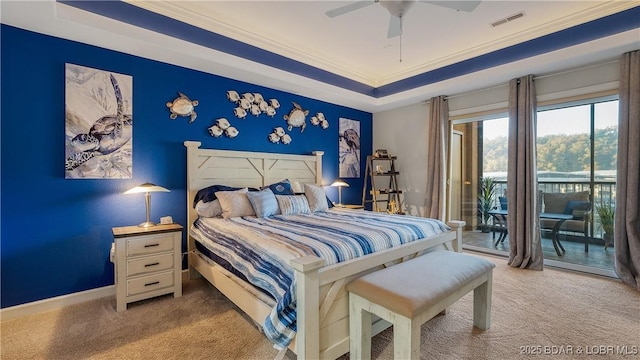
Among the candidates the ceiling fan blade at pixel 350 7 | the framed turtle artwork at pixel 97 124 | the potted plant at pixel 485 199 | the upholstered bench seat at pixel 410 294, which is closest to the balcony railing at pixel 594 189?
the potted plant at pixel 485 199

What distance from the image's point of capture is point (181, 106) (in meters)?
3.16

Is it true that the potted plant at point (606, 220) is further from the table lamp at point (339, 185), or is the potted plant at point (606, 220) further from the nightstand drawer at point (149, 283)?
the nightstand drawer at point (149, 283)

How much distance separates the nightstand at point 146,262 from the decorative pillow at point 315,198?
1.62 m

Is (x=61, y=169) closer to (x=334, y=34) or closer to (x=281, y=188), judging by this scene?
(x=281, y=188)

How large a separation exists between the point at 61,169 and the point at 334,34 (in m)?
3.16

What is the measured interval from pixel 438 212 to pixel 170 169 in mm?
3857

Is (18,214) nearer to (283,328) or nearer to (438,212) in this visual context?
→ (283,328)

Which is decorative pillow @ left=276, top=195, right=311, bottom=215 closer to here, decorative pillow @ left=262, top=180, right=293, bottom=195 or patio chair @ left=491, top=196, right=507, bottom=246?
decorative pillow @ left=262, top=180, right=293, bottom=195

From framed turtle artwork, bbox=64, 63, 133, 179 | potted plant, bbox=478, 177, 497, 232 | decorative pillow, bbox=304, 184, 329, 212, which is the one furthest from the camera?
potted plant, bbox=478, 177, 497, 232

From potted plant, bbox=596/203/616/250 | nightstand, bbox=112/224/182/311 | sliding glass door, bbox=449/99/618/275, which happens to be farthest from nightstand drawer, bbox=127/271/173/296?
potted plant, bbox=596/203/616/250

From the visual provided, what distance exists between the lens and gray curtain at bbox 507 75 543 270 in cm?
343

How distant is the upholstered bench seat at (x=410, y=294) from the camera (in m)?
1.48

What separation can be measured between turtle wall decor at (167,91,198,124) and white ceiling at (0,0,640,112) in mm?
401

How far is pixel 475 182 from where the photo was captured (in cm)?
473
